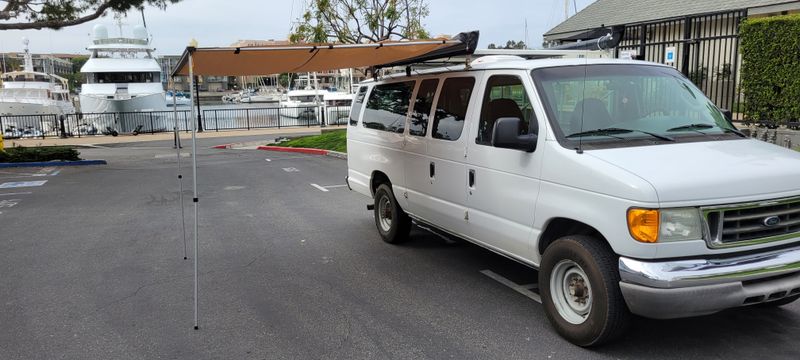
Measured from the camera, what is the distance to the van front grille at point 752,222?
152 inches

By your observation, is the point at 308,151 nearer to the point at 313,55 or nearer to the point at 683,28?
the point at 683,28

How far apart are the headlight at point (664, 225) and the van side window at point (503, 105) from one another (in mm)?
1423

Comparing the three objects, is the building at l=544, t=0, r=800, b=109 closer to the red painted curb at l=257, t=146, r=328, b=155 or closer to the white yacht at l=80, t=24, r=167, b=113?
the red painted curb at l=257, t=146, r=328, b=155

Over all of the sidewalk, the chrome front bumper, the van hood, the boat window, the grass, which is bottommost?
the sidewalk

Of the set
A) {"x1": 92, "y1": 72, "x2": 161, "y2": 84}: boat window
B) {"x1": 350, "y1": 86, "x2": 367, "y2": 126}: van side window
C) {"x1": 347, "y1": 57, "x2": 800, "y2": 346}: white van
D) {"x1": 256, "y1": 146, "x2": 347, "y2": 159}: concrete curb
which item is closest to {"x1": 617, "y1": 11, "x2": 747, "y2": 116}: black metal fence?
{"x1": 350, "y1": 86, "x2": 367, "y2": 126}: van side window

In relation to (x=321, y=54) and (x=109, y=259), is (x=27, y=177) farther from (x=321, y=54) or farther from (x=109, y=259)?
(x=321, y=54)

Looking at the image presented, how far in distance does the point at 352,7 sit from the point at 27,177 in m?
12.6

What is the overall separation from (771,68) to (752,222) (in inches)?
335

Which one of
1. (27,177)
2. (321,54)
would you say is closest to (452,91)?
(321,54)

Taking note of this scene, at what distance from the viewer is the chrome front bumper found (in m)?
3.74

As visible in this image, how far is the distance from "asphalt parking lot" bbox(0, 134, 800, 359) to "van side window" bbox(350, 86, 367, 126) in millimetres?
1560

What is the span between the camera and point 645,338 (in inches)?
179

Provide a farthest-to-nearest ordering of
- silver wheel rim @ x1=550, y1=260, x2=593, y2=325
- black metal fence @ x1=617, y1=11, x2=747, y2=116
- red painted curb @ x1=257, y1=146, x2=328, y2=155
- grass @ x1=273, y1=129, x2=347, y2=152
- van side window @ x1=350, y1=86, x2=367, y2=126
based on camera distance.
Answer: grass @ x1=273, y1=129, x2=347, y2=152, red painted curb @ x1=257, y1=146, x2=328, y2=155, black metal fence @ x1=617, y1=11, x2=747, y2=116, van side window @ x1=350, y1=86, x2=367, y2=126, silver wheel rim @ x1=550, y1=260, x2=593, y2=325

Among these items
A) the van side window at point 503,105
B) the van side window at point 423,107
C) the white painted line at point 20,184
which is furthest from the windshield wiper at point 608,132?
the white painted line at point 20,184
